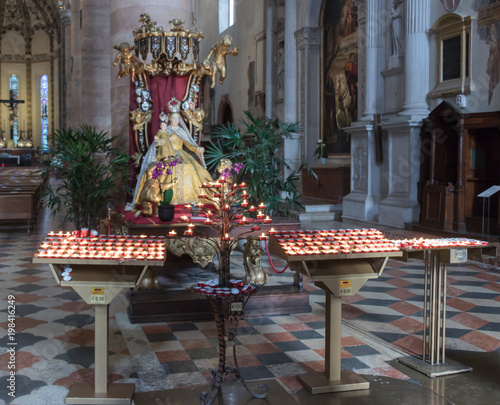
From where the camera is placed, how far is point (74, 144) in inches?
356

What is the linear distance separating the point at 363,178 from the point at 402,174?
4.80 feet

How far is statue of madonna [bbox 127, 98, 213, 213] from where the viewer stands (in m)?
8.09

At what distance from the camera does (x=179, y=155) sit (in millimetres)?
8359

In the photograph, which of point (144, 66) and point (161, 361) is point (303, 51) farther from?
point (161, 361)

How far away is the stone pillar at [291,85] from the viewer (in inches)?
648

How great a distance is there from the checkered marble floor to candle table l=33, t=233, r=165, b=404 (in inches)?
10.0

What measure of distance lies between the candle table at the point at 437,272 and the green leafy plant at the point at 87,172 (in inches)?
230

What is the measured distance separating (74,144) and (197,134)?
71.4 inches

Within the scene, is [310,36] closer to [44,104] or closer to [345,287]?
[345,287]

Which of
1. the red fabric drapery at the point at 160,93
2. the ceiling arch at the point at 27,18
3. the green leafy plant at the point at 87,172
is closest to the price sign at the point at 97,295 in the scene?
the red fabric drapery at the point at 160,93

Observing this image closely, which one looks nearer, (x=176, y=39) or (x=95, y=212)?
(x=176, y=39)

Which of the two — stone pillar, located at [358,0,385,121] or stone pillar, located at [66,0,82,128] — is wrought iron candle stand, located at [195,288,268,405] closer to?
stone pillar, located at [358,0,385,121]

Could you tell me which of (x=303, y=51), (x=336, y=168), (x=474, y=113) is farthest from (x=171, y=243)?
(x=303, y=51)

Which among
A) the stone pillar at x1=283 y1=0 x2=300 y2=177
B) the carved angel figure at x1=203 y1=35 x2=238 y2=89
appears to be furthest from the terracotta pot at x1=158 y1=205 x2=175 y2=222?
the stone pillar at x1=283 y1=0 x2=300 y2=177
